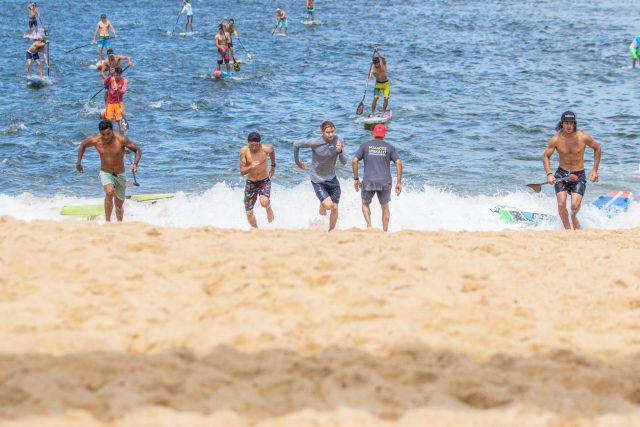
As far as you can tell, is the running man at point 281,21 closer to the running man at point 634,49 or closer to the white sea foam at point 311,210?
the running man at point 634,49

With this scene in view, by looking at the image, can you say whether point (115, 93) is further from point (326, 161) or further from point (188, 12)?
point (188, 12)

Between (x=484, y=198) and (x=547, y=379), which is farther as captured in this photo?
(x=484, y=198)

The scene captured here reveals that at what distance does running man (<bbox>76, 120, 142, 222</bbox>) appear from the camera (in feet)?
33.2

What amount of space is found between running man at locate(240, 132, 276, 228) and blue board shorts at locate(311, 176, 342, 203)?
0.61 metres

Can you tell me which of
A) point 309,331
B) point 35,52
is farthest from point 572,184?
point 35,52

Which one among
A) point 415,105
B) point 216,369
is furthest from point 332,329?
point 415,105

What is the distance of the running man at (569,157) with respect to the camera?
10.3 metres

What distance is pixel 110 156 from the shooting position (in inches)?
404

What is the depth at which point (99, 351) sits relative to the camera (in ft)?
16.8

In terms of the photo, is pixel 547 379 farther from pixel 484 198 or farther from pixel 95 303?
pixel 484 198

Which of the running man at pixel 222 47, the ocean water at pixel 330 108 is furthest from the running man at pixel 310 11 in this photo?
the running man at pixel 222 47

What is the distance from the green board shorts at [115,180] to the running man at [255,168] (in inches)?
60.1

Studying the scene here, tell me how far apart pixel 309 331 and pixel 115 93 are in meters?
12.3

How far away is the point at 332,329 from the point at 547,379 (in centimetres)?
141
